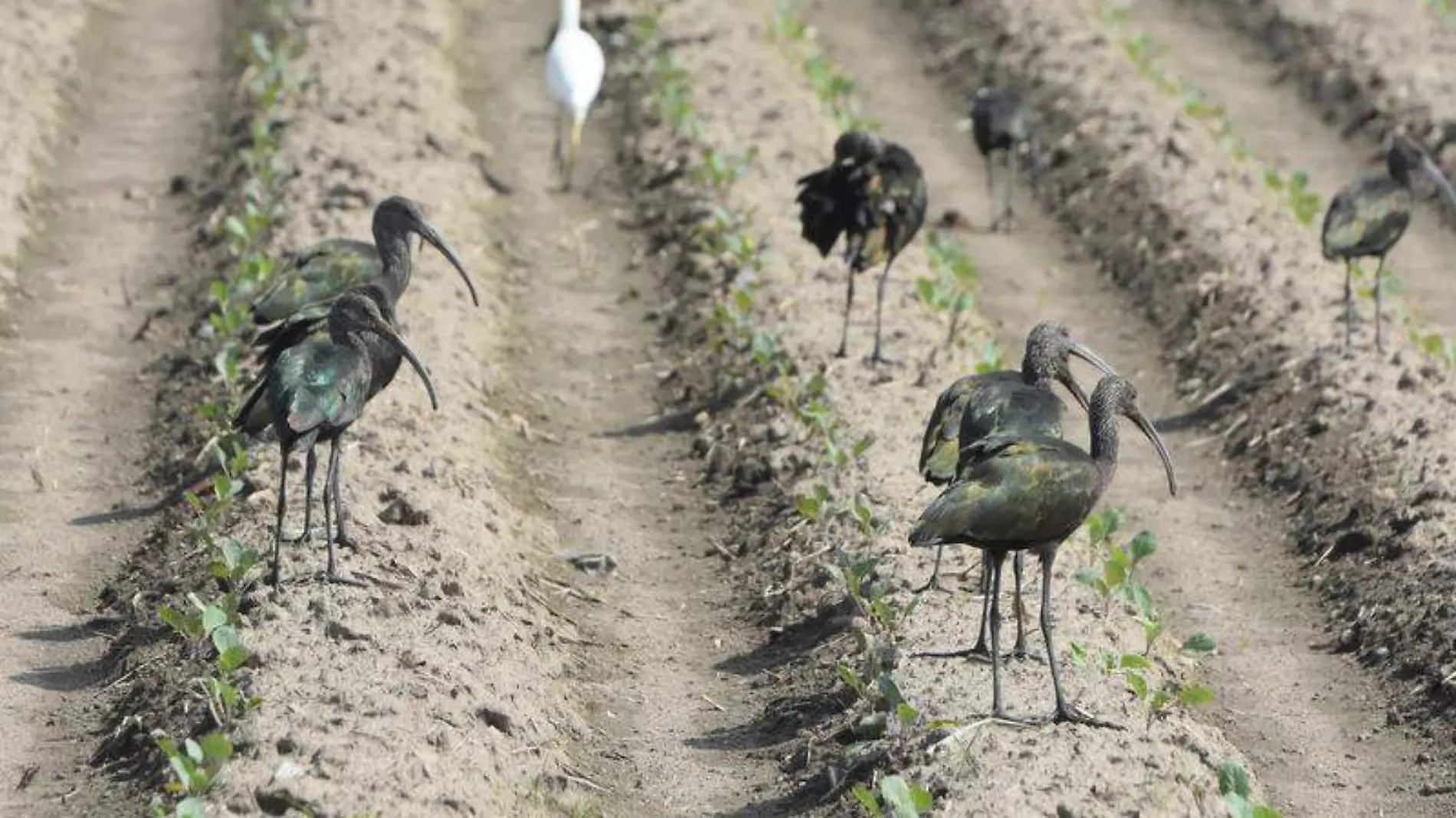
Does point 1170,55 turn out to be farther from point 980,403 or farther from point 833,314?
point 980,403

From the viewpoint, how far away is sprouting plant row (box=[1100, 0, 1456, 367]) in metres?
17.8

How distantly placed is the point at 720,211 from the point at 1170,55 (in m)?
10.6

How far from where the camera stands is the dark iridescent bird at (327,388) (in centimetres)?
1174

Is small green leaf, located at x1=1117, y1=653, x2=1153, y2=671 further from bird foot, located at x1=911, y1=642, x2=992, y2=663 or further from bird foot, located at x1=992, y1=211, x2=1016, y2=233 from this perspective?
bird foot, located at x1=992, y1=211, x2=1016, y2=233

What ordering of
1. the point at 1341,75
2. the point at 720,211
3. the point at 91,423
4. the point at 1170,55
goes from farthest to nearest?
the point at 1170,55 < the point at 1341,75 < the point at 720,211 < the point at 91,423

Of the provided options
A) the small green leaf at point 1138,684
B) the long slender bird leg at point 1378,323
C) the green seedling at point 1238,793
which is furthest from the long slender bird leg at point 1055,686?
the long slender bird leg at point 1378,323

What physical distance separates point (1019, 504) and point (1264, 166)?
549 inches

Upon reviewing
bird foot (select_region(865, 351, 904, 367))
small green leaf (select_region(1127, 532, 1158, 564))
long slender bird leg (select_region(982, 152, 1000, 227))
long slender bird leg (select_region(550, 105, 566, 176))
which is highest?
small green leaf (select_region(1127, 532, 1158, 564))

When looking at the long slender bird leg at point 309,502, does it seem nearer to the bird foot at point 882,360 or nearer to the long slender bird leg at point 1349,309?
the bird foot at point 882,360

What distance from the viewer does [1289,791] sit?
11844 millimetres

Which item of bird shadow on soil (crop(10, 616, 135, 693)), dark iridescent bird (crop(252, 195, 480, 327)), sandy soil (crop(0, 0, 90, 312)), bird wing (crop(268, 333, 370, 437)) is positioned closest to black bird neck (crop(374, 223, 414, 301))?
dark iridescent bird (crop(252, 195, 480, 327))

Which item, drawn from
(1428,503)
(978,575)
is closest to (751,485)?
(978,575)

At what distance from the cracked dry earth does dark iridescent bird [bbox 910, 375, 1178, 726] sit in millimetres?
507

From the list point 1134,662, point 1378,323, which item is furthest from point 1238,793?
point 1378,323
